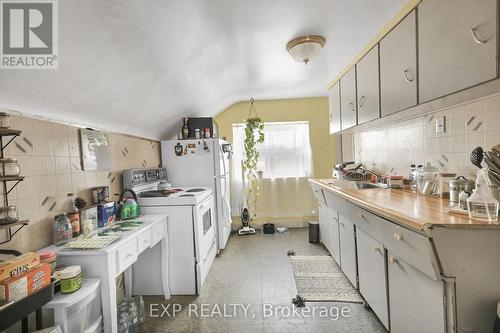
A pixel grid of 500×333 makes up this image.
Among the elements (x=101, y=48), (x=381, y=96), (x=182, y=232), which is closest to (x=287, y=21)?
(x=381, y=96)

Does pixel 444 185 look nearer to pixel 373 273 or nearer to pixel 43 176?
pixel 373 273

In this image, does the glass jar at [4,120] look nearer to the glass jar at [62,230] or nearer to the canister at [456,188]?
the glass jar at [62,230]

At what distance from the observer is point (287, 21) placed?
1.66 metres

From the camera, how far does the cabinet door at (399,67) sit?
4.74 feet

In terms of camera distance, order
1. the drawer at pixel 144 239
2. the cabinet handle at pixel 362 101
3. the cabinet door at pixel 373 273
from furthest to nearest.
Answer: the cabinet handle at pixel 362 101
the drawer at pixel 144 239
the cabinet door at pixel 373 273

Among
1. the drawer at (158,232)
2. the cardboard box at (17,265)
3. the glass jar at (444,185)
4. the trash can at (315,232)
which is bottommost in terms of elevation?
the trash can at (315,232)

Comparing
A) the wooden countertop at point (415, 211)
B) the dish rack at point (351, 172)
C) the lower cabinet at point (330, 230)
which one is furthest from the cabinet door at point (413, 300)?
the dish rack at point (351, 172)

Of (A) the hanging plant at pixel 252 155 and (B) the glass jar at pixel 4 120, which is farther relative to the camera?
(A) the hanging plant at pixel 252 155

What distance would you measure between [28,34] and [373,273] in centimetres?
255

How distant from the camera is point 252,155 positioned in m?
3.78

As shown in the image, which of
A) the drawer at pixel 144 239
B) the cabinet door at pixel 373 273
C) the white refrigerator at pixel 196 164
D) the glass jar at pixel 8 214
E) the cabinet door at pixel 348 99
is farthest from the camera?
the white refrigerator at pixel 196 164

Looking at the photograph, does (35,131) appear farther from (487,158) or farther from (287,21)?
(487,158)

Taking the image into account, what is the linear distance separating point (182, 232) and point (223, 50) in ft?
5.66

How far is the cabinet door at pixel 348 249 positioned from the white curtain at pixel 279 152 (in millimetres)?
1802
